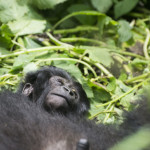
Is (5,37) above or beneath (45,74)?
above

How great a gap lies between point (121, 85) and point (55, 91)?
74 centimetres

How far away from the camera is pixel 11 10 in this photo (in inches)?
141

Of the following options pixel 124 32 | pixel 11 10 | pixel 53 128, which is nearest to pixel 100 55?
pixel 124 32

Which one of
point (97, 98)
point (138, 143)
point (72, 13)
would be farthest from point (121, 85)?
point (138, 143)

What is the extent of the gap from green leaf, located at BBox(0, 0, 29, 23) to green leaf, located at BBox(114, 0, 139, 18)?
46.5 inches

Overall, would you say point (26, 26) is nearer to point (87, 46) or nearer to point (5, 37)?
point (5, 37)

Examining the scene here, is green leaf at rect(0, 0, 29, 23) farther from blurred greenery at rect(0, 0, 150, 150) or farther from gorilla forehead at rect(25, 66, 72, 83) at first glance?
gorilla forehead at rect(25, 66, 72, 83)

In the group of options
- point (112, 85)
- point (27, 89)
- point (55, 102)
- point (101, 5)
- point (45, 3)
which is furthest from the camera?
point (101, 5)

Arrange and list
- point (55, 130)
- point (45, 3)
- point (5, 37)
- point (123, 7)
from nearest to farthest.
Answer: point (55, 130), point (5, 37), point (45, 3), point (123, 7)

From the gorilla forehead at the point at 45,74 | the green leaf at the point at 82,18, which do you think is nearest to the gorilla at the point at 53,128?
the gorilla forehead at the point at 45,74

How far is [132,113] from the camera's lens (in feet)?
6.63

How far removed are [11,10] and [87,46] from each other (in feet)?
2.82

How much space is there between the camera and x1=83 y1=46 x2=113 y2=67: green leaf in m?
3.22

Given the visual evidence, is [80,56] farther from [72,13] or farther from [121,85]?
[72,13]
